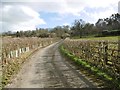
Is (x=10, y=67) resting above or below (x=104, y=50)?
below

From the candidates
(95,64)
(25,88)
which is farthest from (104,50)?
(25,88)

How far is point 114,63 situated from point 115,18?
109m

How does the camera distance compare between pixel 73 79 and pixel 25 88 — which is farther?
pixel 73 79

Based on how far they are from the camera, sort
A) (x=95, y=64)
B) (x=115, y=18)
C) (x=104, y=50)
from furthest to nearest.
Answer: (x=115, y=18) < (x=95, y=64) < (x=104, y=50)

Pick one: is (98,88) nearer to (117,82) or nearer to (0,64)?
(117,82)

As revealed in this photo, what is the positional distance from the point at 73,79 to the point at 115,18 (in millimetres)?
108443

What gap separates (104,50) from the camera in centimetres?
1474

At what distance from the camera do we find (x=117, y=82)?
10227 mm

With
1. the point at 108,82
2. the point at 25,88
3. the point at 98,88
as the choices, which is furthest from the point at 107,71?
the point at 25,88

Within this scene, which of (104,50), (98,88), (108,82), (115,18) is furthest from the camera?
(115,18)

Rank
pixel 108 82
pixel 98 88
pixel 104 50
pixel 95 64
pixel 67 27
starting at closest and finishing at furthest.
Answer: pixel 98 88 < pixel 108 82 < pixel 104 50 < pixel 95 64 < pixel 67 27

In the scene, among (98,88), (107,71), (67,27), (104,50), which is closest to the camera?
(98,88)

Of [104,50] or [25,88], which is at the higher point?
[104,50]

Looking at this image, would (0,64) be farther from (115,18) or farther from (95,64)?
(115,18)
